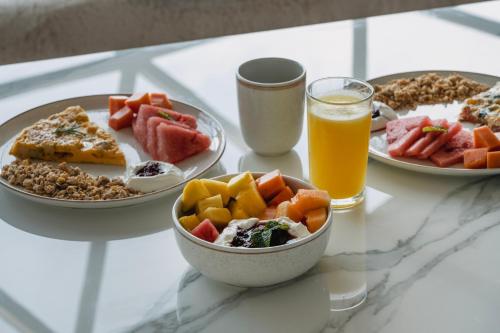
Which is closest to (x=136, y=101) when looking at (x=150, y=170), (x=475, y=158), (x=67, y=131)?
(x=67, y=131)

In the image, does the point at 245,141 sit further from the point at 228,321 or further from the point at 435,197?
the point at 228,321

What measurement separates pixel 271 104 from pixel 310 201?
0.36 m

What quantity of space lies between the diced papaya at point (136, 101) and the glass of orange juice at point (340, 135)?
413 mm

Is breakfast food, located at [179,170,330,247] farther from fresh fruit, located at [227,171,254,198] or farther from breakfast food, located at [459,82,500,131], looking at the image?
breakfast food, located at [459,82,500,131]

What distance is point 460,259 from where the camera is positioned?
1.15m

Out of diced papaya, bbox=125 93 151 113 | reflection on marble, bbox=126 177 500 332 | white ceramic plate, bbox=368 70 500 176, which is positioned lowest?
reflection on marble, bbox=126 177 500 332

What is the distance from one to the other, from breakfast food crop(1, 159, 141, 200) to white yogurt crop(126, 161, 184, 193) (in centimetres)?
1

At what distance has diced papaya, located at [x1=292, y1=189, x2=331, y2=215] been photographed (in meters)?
1.10

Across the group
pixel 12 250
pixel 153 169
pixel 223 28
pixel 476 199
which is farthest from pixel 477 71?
pixel 223 28

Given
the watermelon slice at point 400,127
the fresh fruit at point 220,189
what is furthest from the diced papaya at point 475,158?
the fresh fruit at point 220,189

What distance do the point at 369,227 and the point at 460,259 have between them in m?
0.16

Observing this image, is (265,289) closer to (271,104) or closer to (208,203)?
(208,203)

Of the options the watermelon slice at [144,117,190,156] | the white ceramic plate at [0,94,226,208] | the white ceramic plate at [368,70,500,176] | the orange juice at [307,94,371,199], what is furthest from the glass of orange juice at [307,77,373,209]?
the watermelon slice at [144,117,190,156]

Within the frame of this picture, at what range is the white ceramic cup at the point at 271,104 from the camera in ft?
4.64
